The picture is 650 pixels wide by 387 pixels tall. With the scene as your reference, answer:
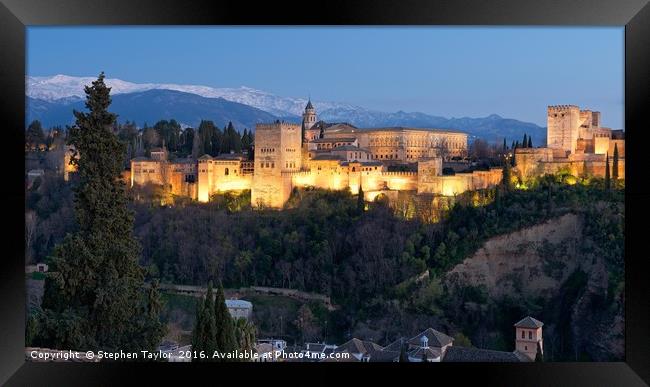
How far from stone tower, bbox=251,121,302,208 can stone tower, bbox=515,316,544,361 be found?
620cm

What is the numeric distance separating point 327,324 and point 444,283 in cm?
249

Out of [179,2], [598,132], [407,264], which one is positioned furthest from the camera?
[598,132]

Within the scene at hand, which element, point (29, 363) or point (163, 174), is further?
point (163, 174)

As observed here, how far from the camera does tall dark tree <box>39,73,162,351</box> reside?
564 centimetres

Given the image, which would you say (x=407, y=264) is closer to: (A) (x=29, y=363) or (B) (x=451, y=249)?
(B) (x=451, y=249)

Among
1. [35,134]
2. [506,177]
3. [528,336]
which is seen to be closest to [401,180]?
[506,177]

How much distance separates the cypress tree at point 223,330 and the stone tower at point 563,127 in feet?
42.0

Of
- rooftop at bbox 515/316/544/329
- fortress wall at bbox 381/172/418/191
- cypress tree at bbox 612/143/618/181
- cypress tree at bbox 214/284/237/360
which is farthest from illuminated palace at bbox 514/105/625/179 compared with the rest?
cypress tree at bbox 214/284/237/360

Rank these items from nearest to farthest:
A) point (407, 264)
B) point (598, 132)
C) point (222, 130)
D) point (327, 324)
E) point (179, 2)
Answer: point (179, 2) < point (327, 324) < point (407, 264) < point (598, 132) < point (222, 130)

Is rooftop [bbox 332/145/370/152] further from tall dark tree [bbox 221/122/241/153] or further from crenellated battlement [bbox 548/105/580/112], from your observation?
crenellated battlement [bbox 548/105/580/112]

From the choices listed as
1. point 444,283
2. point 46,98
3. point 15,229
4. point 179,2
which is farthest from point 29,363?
point 46,98

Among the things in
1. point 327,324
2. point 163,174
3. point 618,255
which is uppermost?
point 163,174

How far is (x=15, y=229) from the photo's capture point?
487cm

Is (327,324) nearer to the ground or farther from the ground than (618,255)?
nearer to the ground
